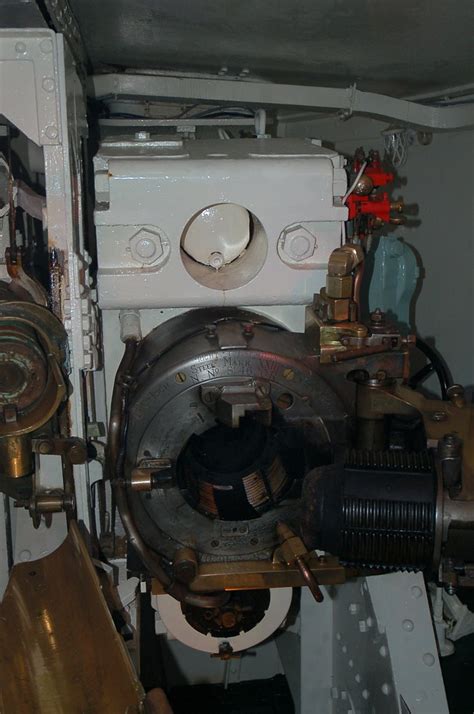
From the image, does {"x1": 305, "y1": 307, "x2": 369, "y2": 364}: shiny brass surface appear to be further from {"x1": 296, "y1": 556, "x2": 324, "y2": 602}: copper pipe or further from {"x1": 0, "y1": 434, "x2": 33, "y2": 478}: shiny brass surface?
{"x1": 0, "y1": 434, "x2": 33, "y2": 478}: shiny brass surface

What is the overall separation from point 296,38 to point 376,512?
3.56 ft

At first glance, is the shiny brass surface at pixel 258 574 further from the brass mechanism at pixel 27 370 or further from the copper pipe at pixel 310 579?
the brass mechanism at pixel 27 370

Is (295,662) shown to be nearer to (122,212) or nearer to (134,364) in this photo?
(134,364)

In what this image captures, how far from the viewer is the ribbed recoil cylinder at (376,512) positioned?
3.71 ft

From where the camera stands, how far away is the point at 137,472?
1.37 metres

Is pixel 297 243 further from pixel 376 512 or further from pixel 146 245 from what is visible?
pixel 376 512

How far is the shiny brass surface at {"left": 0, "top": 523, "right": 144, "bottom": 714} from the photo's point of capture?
1130 mm

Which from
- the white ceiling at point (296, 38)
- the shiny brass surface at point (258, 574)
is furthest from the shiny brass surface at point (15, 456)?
the white ceiling at point (296, 38)

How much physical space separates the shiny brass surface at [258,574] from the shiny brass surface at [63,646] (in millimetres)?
255

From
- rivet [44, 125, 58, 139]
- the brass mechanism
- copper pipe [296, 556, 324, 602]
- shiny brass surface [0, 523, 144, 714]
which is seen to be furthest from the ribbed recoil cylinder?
rivet [44, 125, 58, 139]

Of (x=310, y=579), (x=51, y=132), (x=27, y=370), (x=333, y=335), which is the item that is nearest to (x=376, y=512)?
(x=310, y=579)

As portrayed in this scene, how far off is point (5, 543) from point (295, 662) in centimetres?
104

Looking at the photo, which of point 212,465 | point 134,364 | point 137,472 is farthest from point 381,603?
point 134,364

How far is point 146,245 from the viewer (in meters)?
1.52
